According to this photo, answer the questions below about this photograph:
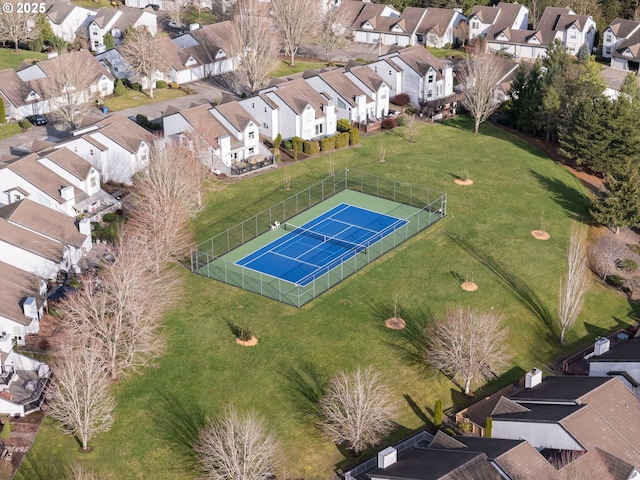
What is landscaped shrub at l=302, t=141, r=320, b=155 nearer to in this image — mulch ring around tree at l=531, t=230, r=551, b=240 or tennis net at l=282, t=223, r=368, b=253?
tennis net at l=282, t=223, r=368, b=253

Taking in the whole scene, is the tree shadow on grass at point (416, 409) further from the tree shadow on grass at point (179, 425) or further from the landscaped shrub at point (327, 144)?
the landscaped shrub at point (327, 144)

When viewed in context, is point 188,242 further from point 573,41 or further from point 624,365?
point 573,41

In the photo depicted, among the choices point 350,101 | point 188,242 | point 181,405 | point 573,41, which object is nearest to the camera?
point 181,405

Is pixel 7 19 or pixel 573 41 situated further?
pixel 573 41

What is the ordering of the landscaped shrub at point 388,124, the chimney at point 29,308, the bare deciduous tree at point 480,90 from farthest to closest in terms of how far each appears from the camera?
the landscaped shrub at point 388,124
the bare deciduous tree at point 480,90
the chimney at point 29,308

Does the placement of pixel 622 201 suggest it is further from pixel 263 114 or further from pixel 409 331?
pixel 263 114

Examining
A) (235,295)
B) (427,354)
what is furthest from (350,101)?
(427,354)

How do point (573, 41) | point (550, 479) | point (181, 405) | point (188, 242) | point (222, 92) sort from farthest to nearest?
point (573, 41), point (222, 92), point (188, 242), point (181, 405), point (550, 479)

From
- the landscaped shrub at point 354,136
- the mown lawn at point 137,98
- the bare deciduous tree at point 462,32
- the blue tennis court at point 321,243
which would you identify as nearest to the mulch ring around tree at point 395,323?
the blue tennis court at point 321,243
